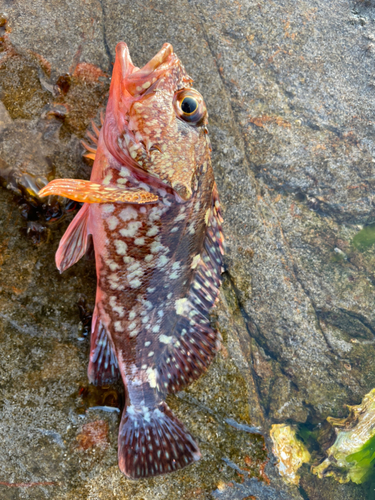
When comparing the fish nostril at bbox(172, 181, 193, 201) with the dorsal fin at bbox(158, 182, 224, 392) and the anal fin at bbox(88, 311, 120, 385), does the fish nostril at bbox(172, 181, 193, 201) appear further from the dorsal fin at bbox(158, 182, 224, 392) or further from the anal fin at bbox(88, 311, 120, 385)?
the anal fin at bbox(88, 311, 120, 385)

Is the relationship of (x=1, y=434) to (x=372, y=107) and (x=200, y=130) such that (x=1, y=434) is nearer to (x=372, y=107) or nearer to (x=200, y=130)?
(x=200, y=130)

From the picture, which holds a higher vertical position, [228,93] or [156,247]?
[228,93]

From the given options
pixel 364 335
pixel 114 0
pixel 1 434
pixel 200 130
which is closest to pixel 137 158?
pixel 200 130

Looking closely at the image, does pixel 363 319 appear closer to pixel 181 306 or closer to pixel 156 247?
pixel 181 306

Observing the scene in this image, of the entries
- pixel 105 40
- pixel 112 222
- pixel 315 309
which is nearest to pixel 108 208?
pixel 112 222

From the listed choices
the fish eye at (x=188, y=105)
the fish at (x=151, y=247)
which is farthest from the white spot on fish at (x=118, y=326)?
the fish eye at (x=188, y=105)

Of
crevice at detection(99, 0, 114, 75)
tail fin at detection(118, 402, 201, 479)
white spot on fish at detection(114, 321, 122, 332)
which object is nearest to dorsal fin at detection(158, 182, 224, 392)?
tail fin at detection(118, 402, 201, 479)

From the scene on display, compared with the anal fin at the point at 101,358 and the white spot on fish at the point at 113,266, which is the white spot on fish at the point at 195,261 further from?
the anal fin at the point at 101,358
